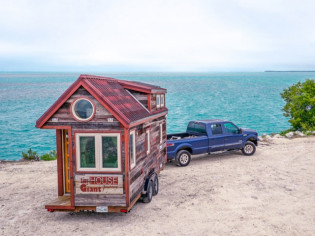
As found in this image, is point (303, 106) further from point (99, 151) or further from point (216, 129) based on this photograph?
point (99, 151)

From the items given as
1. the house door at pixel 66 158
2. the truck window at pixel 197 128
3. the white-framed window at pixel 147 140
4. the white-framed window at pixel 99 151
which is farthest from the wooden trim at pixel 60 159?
the truck window at pixel 197 128

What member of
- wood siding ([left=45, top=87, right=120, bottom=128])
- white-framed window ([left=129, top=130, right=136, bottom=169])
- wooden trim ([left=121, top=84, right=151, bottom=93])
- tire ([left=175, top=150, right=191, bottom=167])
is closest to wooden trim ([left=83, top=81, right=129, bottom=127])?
wood siding ([left=45, top=87, right=120, bottom=128])

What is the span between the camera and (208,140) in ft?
49.0

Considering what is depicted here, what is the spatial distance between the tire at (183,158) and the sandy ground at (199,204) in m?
0.33

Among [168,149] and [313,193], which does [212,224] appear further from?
[168,149]

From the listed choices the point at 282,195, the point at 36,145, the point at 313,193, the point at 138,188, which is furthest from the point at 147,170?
the point at 36,145

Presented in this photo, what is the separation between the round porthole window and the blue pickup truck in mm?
6416

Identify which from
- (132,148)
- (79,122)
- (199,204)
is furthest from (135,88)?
(199,204)

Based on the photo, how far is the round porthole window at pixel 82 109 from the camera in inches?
326

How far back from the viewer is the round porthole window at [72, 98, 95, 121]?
8.28m

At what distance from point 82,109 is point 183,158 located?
7295 mm

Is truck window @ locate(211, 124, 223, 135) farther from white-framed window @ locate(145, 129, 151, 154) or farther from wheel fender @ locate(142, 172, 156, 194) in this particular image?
wheel fender @ locate(142, 172, 156, 194)

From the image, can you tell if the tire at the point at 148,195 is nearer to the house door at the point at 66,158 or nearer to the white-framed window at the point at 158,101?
the house door at the point at 66,158

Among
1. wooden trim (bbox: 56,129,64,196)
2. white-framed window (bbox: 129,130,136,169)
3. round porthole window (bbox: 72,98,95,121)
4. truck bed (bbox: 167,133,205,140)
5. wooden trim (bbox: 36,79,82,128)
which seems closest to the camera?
wooden trim (bbox: 36,79,82,128)
